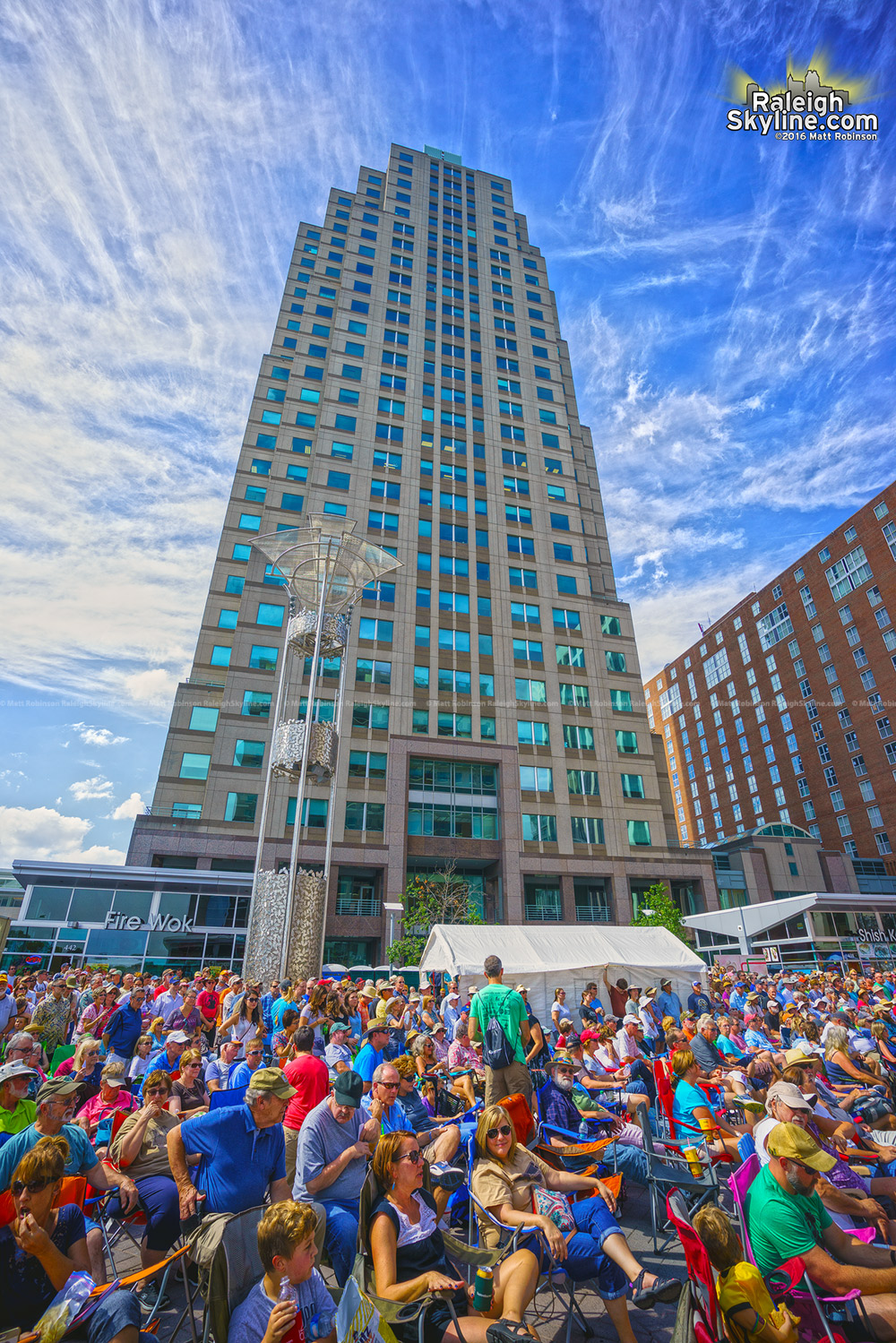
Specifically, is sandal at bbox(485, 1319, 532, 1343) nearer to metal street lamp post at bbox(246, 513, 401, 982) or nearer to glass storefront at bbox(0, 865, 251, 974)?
metal street lamp post at bbox(246, 513, 401, 982)

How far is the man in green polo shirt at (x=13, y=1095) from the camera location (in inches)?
186

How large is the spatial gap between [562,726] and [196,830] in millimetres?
22398

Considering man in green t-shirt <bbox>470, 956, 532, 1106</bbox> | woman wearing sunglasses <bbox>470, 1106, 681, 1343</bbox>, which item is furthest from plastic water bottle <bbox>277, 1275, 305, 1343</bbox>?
man in green t-shirt <bbox>470, 956, 532, 1106</bbox>

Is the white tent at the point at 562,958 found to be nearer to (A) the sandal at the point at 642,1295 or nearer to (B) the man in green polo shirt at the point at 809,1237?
(A) the sandal at the point at 642,1295

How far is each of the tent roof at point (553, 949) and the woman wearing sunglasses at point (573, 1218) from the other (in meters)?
11.8

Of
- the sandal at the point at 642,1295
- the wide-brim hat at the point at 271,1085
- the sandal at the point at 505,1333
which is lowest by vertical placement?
the sandal at the point at 642,1295

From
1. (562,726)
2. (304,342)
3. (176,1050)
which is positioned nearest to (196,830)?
(562,726)

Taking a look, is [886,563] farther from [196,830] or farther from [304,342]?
[196,830]

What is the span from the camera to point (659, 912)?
35969 millimetres

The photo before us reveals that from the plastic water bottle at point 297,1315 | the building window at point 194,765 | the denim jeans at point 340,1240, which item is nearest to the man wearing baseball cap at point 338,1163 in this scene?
the denim jeans at point 340,1240

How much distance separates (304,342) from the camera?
5128cm

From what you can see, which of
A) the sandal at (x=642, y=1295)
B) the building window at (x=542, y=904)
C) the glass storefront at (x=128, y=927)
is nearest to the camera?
the sandal at (x=642, y=1295)

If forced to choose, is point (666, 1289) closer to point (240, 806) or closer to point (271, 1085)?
point (271, 1085)

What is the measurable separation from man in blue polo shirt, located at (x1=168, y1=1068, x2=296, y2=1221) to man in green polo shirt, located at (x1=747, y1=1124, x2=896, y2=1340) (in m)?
2.93
